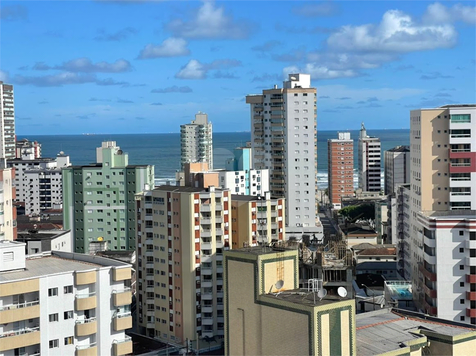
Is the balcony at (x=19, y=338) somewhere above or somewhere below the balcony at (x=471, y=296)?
above

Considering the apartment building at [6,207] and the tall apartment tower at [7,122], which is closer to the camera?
the apartment building at [6,207]

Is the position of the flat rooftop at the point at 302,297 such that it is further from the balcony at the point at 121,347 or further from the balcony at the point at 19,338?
the balcony at the point at 19,338

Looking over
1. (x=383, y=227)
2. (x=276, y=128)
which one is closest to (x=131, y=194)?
(x=276, y=128)

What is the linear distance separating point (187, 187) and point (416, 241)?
44.5 ft

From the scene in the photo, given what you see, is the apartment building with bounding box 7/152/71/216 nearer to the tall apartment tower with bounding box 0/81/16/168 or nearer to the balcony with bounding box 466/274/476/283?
the tall apartment tower with bounding box 0/81/16/168

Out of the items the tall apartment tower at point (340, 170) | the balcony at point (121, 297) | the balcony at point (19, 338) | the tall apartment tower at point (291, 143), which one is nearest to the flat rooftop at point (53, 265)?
the balcony at point (121, 297)

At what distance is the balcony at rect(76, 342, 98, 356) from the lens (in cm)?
2448

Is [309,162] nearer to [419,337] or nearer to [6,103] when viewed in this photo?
[419,337]

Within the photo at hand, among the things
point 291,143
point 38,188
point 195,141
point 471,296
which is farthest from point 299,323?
point 195,141

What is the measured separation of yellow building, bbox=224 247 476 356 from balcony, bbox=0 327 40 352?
717 centimetres

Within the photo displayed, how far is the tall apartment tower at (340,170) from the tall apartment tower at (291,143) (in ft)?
155

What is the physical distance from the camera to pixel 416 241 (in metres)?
46.6

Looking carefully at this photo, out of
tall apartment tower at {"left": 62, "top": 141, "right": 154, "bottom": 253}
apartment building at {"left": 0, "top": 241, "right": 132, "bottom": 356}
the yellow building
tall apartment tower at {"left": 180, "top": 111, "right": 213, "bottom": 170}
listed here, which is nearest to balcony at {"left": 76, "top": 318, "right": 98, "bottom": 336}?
apartment building at {"left": 0, "top": 241, "right": 132, "bottom": 356}

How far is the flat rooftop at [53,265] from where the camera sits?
82.2 feet
